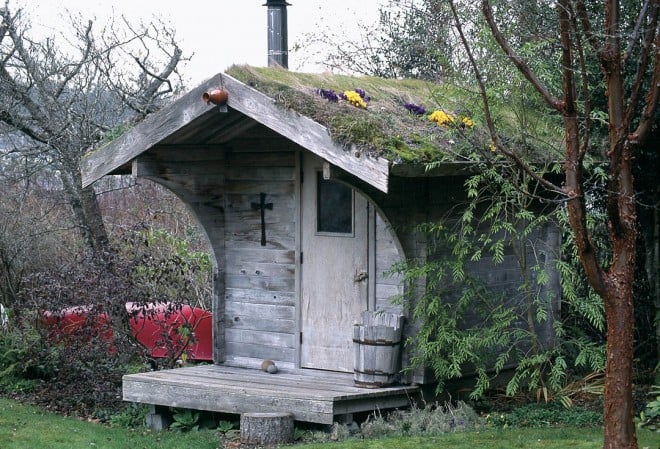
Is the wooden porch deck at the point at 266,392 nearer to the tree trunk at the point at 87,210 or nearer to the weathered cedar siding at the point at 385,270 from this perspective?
the weathered cedar siding at the point at 385,270

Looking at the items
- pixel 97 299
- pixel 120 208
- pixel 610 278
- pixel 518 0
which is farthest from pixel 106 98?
pixel 610 278

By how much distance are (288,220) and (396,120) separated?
166cm

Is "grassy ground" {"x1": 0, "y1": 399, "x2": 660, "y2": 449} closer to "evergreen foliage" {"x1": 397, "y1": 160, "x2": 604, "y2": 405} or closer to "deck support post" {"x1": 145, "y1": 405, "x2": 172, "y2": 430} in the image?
"deck support post" {"x1": 145, "y1": 405, "x2": 172, "y2": 430}

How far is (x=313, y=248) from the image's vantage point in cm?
1005

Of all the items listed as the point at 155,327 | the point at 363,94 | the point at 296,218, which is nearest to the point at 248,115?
the point at 363,94

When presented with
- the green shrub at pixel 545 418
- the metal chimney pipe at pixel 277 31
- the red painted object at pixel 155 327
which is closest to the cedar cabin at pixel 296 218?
the red painted object at pixel 155 327

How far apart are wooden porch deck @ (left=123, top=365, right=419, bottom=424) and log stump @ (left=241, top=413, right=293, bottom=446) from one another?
172 millimetres

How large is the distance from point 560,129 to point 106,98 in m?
7.58

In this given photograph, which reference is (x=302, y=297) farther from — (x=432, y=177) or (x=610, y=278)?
(x=610, y=278)

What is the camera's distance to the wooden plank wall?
10.2 meters

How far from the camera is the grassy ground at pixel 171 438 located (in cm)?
781

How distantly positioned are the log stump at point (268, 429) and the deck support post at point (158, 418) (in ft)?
4.95

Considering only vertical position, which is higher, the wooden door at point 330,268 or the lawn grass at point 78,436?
the wooden door at point 330,268

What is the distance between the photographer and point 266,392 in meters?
9.00
